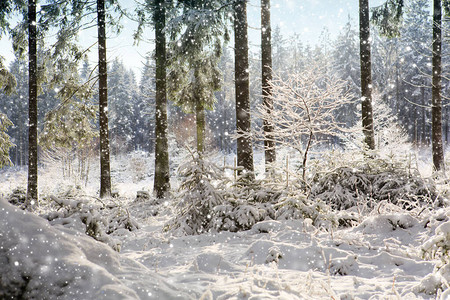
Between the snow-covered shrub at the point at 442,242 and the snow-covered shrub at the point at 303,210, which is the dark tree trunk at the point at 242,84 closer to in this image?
the snow-covered shrub at the point at 303,210

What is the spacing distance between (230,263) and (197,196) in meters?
2.67

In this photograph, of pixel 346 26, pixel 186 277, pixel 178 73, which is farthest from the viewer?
pixel 346 26

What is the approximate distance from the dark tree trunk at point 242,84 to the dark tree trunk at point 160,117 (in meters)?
3.48

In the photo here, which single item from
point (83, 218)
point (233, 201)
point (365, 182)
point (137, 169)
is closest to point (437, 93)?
point (365, 182)

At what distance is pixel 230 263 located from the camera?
3.16 metres

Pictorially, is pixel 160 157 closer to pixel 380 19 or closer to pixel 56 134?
pixel 56 134

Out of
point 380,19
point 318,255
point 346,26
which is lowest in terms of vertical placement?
point 318,255

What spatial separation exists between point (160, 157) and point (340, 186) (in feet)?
21.9

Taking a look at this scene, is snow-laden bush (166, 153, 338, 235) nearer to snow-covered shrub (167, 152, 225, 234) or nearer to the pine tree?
snow-covered shrub (167, 152, 225, 234)

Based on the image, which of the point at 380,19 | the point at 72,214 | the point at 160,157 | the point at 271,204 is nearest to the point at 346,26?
the point at 380,19

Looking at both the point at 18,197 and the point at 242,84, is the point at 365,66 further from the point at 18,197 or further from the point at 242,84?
the point at 18,197

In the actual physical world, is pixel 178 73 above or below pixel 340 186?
above

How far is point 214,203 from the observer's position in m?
5.71

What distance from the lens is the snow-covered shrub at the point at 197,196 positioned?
562 centimetres
